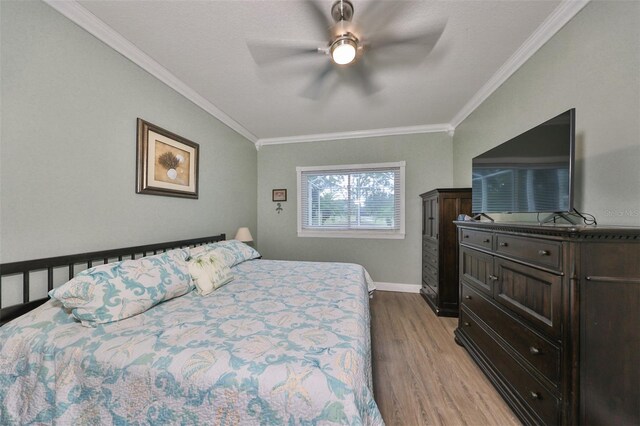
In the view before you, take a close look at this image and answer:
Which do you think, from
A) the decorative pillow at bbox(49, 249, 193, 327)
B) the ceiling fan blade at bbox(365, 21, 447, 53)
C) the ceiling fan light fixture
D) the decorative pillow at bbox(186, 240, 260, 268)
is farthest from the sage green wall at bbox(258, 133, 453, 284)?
the decorative pillow at bbox(49, 249, 193, 327)

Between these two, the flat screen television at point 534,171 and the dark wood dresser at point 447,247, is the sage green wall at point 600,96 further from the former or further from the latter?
the dark wood dresser at point 447,247

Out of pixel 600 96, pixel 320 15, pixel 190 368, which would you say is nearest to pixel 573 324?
pixel 600 96

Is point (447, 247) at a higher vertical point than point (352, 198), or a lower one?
lower

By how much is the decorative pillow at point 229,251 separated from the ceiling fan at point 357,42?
6.00 ft

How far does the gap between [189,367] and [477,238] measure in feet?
6.94

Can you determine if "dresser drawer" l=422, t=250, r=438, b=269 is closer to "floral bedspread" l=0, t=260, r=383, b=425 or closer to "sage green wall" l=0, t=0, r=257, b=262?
"floral bedspread" l=0, t=260, r=383, b=425

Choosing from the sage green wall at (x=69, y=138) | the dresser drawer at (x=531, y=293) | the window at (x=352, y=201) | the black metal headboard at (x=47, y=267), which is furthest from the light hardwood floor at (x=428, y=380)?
the sage green wall at (x=69, y=138)

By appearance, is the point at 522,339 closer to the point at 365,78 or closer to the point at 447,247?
the point at 447,247

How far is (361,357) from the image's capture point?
956mm

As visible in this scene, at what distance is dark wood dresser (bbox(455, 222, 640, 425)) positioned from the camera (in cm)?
100

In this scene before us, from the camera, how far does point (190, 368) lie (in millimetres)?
887

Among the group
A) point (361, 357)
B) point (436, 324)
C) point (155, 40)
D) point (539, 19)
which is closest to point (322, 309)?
point (361, 357)

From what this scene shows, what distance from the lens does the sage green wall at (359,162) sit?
366cm

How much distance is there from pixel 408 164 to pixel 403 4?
243 cm
